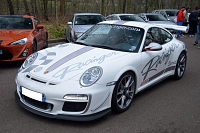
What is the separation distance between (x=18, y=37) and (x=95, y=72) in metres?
3.75

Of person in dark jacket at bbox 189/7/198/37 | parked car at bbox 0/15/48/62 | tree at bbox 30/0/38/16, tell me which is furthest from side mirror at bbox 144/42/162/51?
tree at bbox 30/0/38/16

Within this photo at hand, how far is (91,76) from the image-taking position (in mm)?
3412

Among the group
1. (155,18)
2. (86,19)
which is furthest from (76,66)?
(155,18)

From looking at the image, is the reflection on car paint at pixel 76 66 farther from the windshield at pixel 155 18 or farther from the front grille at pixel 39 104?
the windshield at pixel 155 18

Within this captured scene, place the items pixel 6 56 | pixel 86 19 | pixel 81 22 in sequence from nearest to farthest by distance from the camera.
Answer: pixel 6 56 < pixel 81 22 < pixel 86 19

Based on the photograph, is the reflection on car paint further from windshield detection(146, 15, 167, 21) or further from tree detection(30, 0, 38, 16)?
tree detection(30, 0, 38, 16)

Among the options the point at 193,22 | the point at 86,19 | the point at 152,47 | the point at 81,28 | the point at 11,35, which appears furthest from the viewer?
the point at 193,22

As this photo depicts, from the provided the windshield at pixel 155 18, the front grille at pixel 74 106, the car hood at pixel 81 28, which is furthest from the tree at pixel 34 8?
the front grille at pixel 74 106

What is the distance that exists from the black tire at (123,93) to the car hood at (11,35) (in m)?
3.65

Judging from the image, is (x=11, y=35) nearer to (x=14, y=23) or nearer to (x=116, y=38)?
(x=14, y=23)

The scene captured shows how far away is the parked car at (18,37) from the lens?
6.12 metres

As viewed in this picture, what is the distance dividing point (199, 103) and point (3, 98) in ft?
11.7

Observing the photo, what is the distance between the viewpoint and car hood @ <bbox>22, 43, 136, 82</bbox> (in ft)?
11.4

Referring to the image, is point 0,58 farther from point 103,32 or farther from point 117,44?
point 117,44
